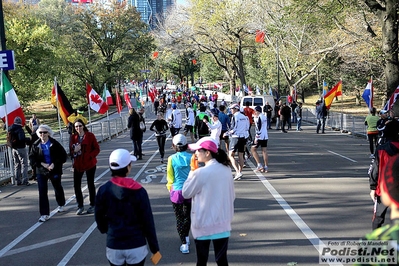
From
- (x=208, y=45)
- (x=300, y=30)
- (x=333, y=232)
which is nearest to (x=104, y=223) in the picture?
(x=333, y=232)

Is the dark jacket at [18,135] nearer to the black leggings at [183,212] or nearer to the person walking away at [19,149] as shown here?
the person walking away at [19,149]

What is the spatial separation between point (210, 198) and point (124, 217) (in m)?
0.90

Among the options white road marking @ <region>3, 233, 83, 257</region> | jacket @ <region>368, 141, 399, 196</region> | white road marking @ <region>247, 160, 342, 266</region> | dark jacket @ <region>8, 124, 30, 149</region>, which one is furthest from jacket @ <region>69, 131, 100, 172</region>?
jacket @ <region>368, 141, 399, 196</region>

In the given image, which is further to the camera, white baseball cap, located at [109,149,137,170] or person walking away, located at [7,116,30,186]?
person walking away, located at [7,116,30,186]

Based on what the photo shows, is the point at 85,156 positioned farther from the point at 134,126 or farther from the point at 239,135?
the point at 134,126

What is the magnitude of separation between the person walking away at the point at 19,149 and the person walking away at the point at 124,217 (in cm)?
895

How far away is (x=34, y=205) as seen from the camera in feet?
32.9

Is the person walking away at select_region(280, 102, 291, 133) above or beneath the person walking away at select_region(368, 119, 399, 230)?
beneath

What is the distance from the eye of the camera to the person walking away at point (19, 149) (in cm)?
1217

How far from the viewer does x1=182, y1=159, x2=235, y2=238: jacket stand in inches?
177

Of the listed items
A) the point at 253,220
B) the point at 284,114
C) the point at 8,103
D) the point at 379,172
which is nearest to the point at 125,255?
the point at 379,172

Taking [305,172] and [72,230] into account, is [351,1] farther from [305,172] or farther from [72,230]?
[72,230]

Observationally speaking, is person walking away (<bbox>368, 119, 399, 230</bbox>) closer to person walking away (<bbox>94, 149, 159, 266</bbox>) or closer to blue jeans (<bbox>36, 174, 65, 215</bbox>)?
person walking away (<bbox>94, 149, 159, 266</bbox>)

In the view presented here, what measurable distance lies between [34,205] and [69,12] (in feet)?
182
